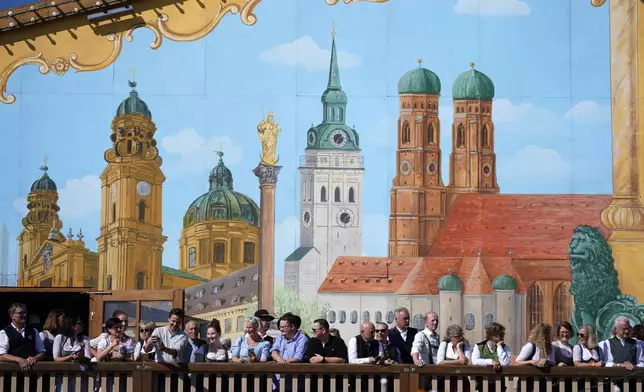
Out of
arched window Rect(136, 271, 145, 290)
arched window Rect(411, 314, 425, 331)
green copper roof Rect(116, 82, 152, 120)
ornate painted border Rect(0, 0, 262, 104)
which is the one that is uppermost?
ornate painted border Rect(0, 0, 262, 104)

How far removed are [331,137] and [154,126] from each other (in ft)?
8.54

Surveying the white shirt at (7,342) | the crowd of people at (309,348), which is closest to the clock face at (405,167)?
the crowd of people at (309,348)

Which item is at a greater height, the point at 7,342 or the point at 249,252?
the point at 249,252

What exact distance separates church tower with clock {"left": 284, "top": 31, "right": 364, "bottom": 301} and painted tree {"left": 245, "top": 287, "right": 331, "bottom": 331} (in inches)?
3.8

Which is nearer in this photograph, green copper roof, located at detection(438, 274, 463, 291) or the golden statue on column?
green copper roof, located at detection(438, 274, 463, 291)

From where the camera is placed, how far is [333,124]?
71.5 ft

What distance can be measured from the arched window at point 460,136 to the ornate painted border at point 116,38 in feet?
11.1

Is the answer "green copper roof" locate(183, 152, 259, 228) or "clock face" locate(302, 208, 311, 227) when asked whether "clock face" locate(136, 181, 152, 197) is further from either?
"clock face" locate(302, 208, 311, 227)

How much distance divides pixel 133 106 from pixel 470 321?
5.81 metres

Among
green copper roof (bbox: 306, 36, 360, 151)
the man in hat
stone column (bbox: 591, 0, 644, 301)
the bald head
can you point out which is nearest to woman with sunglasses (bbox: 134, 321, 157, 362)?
the man in hat

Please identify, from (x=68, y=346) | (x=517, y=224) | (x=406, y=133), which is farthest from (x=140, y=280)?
(x=517, y=224)

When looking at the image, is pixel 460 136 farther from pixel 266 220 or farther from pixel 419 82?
pixel 266 220

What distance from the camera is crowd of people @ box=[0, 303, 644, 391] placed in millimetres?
16422

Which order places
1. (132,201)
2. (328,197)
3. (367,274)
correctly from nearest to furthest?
(367,274), (328,197), (132,201)
